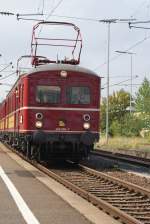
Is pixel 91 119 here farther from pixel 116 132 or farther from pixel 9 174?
pixel 116 132

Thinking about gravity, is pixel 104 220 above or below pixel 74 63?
→ below

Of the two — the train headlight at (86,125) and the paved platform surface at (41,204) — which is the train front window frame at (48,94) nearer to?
the train headlight at (86,125)

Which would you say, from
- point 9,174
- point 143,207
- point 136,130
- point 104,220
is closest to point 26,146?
point 9,174

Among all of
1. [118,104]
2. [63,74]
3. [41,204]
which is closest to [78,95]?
[63,74]

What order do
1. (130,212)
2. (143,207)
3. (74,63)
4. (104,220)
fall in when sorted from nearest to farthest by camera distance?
(104,220)
(130,212)
(143,207)
(74,63)

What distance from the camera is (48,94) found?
66.9ft

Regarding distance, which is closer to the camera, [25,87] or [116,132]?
[25,87]

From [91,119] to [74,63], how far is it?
135 inches

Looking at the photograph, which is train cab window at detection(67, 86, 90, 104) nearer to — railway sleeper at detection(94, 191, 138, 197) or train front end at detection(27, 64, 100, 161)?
train front end at detection(27, 64, 100, 161)

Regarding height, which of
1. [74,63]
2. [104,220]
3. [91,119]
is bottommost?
[104,220]

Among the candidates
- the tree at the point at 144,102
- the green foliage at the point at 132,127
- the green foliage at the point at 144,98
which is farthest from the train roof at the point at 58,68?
the green foliage at the point at 144,98

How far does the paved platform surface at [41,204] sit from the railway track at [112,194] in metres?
0.17

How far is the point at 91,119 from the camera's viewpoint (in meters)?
20.4

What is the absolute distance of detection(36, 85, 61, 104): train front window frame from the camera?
20.2 meters
